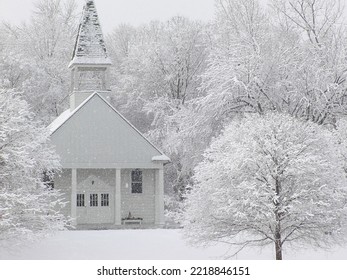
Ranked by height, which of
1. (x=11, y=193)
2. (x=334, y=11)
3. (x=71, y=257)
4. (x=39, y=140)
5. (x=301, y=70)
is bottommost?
(x=71, y=257)

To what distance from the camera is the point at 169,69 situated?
48938 millimetres

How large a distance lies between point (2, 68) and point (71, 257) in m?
27.4

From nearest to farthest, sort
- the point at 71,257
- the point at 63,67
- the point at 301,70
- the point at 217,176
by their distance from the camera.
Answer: the point at 217,176, the point at 71,257, the point at 301,70, the point at 63,67

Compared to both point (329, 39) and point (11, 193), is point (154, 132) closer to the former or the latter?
point (329, 39)

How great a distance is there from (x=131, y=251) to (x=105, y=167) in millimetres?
12005

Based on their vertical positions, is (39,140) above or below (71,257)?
above

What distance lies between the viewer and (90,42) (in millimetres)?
39875

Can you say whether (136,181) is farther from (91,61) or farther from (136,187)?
(91,61)

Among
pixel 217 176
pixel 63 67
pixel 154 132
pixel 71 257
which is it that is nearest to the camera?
pixel 217 176

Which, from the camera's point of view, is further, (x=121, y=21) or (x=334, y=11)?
(x=121, y=21)

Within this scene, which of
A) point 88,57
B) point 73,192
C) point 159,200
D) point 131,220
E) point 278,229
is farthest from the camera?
point 88,57

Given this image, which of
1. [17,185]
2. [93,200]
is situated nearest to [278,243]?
[17,185]

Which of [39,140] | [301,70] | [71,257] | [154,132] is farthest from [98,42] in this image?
[71,257]

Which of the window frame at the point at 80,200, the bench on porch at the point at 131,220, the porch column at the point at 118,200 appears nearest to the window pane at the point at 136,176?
the bench on porch at the point at 131,220
